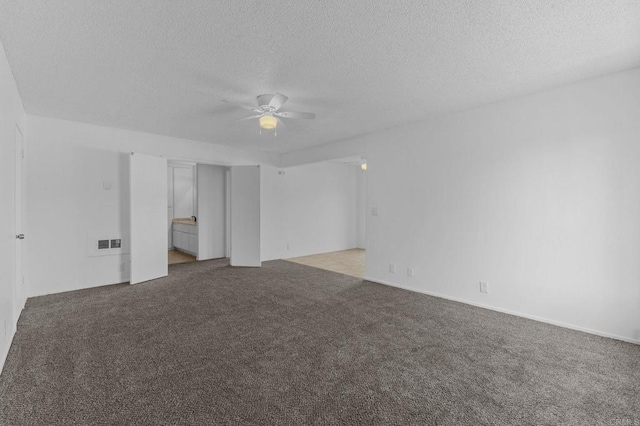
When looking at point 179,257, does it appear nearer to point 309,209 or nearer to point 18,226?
point 309,209

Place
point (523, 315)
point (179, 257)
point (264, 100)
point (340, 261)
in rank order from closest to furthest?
1. point (264, 100)
2. point (523, 315)
3. point (340, 261)
4. point (179, 257)

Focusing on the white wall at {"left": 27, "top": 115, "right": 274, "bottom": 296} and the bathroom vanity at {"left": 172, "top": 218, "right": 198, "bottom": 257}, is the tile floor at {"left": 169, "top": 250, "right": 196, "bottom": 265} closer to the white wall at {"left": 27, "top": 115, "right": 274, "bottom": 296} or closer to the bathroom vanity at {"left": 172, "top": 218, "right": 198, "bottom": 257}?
the bathroom vanity at {"left": 172, "top": 218, "right": 198, "bottom": 257}

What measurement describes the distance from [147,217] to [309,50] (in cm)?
403

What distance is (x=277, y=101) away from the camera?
3340 millimetres

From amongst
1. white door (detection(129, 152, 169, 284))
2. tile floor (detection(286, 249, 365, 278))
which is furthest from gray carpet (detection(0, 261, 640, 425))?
tile floor (detection(286, 249, 365, 278))

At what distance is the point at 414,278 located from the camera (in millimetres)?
4418

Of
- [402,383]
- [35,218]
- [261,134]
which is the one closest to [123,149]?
[35,218]

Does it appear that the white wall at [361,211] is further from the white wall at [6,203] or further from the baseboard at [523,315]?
the white wall at [6,203]

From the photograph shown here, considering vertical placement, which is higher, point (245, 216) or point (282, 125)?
point (282, 125)

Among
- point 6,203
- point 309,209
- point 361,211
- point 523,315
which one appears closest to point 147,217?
point 6,203

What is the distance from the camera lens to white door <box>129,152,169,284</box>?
469 cm

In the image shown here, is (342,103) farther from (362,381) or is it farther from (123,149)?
(123,149)

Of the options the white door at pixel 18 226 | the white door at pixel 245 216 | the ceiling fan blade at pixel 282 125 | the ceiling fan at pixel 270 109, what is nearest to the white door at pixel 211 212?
the white door at pixel 245 216

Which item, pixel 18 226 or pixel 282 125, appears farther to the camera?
pixel 282 125
